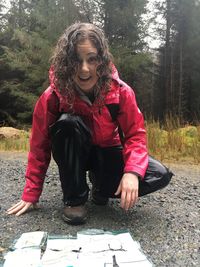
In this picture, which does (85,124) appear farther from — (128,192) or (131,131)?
(128,192)

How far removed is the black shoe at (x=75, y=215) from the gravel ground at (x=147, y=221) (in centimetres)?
4

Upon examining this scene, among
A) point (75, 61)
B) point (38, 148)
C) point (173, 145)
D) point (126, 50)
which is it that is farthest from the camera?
point (126, 50)

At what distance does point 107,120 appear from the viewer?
7.82 feet

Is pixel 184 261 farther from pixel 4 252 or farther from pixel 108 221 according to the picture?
pixel 4 252

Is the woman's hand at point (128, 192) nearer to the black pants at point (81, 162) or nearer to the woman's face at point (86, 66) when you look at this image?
the black pants at point (81, 162)

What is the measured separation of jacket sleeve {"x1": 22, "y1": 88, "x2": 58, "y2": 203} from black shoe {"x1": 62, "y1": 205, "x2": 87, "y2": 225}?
0.82ft

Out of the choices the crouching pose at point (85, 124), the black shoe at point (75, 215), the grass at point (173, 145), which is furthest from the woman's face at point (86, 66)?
the grass at point (173, 145)

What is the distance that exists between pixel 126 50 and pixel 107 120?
37.8 feet

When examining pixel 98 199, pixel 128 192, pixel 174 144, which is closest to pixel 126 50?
pixel 174 144

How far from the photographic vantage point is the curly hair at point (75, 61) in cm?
226

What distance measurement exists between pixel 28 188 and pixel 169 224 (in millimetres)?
948

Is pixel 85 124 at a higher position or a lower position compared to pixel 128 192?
higher

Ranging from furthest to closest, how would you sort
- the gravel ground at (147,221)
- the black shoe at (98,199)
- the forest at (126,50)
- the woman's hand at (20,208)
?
1. the forest at (126,50)
2. the black shoe at (98,199)
3. the woman's hand at (20,208)
4. the gravel ground at (147,221)

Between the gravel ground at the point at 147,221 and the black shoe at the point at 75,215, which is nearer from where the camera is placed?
the gravel ground at the point at 147,221
